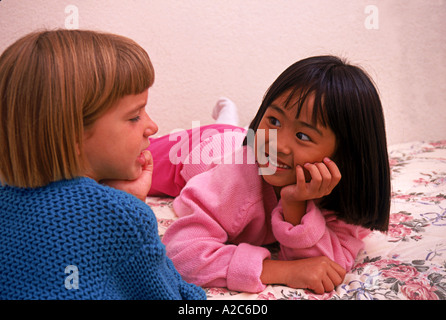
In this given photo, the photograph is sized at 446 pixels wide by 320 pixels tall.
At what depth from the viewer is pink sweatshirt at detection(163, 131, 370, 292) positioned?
Result: 989 mm

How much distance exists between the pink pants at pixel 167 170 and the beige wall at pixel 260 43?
52cm

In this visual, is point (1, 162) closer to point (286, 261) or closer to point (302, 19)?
point (286, 261)

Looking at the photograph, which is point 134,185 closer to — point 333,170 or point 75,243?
point 75,243

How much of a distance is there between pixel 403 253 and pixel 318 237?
0.80 feet

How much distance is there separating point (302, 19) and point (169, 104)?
0.81 m

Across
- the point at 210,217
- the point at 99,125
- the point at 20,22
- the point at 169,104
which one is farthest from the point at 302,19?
the point at 99,125

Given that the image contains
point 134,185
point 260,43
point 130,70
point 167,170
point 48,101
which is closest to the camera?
point 48,101

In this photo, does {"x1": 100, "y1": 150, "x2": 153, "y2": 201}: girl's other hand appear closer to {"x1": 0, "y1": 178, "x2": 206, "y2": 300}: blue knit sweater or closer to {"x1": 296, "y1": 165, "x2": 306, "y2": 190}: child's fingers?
{"x1": 0, "y1": 178, "x2": 206, "y2": 300}: blue knit sweater

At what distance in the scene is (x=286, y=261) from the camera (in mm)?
1039

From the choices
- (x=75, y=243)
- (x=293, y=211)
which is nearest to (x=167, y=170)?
(x=293, y=211)

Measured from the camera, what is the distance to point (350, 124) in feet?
3.23

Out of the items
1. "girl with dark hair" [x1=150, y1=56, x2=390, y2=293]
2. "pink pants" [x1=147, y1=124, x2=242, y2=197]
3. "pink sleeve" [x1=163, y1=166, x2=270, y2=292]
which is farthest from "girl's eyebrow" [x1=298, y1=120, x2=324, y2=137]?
"pink pants" [x1=147, y1=124, x2=242, y2=197]

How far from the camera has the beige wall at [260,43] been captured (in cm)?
207
